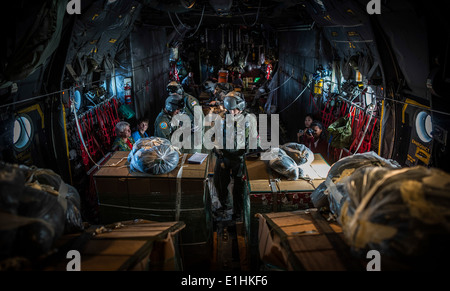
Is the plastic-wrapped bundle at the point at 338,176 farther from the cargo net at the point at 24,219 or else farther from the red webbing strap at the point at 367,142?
the cargo net at the point at 24,219

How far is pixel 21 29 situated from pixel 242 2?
6005mm

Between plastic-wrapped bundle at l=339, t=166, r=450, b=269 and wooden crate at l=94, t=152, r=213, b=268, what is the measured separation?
218cm

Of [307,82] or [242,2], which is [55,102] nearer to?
[242,2]

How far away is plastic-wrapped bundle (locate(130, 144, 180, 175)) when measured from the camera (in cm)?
354

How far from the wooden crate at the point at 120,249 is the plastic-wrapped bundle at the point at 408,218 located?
1555mm

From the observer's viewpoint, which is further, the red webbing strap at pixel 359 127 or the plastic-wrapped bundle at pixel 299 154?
the red webbing strap at pixel 359 127

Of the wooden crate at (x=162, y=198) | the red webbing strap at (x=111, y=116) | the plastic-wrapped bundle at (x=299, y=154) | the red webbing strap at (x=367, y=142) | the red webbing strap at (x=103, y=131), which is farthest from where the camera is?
the red webbing strap at (x=111, y=116)

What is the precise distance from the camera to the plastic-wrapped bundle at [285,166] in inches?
145

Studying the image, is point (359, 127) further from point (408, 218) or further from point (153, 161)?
point (408, 218)

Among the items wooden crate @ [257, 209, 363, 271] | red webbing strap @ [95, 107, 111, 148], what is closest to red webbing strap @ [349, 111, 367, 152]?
wooden crate @ [257, 209, 363, 271]

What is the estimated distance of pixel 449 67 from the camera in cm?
267

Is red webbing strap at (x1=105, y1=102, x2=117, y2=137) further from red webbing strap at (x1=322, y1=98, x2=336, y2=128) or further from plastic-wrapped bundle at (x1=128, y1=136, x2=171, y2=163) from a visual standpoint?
red webbing strap at (x1=322, y1=98, x2=336, y2=128)

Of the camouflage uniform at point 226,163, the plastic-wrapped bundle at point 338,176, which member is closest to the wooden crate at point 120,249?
the plastic-wrapped bundle at point 338,176
